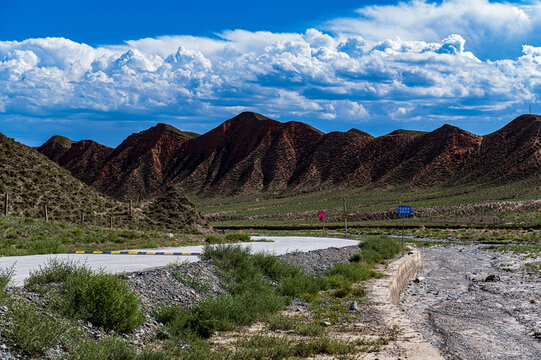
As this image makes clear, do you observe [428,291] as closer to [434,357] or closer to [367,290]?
[367,290]

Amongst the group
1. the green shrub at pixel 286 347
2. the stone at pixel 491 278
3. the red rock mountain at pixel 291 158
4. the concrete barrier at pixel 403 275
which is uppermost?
the red rock mountain at pixel 291 158

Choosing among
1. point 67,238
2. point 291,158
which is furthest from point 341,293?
point 291,158

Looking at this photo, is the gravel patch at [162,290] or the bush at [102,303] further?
the bush at [102,303]

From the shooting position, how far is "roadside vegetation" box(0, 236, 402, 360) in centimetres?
603

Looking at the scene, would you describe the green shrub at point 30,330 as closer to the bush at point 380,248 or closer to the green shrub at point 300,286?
the green shrub at point 300,286

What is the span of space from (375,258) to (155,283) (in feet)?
41.7

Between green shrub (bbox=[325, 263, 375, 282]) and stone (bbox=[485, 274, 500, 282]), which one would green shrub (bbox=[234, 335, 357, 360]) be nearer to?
green shrub (bbox=[325, 263, 375, 282])

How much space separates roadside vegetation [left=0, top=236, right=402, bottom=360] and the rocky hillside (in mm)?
27746

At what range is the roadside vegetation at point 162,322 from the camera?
6.03 m

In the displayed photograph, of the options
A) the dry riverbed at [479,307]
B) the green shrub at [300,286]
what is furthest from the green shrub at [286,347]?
the green shrub at [300,286]

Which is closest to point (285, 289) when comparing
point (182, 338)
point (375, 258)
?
point (182, 338)

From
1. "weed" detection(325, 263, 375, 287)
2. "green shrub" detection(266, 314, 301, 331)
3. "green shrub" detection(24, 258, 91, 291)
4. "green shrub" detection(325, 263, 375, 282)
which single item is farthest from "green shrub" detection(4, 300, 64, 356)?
"green shrub" detection(325, 263, 375, 282)

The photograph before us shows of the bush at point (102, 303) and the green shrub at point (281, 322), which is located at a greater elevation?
the bush at point (102, 303)

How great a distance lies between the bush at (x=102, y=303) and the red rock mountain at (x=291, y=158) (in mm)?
91822
